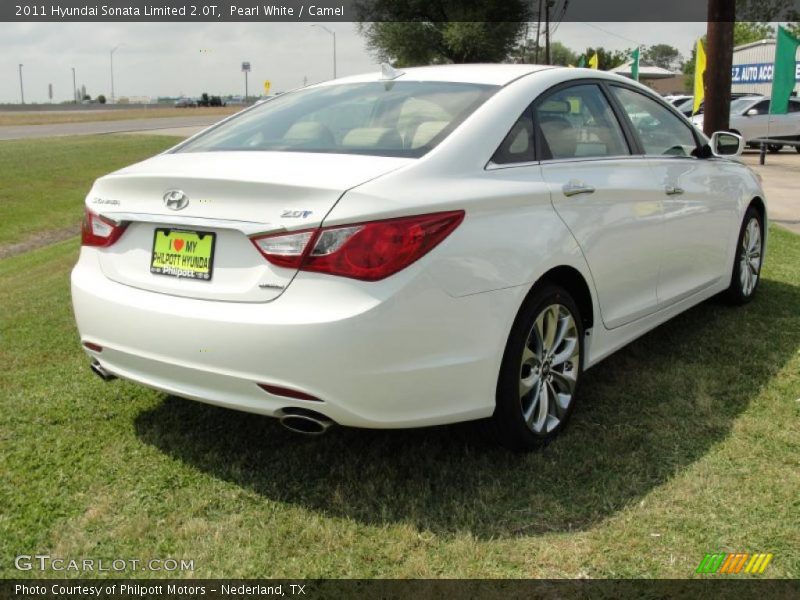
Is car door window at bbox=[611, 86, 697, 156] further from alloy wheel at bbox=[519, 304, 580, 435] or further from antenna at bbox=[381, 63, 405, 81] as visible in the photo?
alloy wheel at bbox=[519, 304, 580, 435]

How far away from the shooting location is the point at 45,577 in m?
2.57

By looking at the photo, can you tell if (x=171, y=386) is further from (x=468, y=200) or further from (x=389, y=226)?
(x=468, y=200)

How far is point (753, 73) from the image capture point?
43.0 meters

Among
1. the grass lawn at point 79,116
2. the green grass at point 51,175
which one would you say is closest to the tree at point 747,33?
the grass lawn at point 79,116

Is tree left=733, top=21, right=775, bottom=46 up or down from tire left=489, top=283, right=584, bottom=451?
up

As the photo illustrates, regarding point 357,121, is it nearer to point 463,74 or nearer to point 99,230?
point 463,74

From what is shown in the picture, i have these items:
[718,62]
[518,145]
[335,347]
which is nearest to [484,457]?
[335,347]

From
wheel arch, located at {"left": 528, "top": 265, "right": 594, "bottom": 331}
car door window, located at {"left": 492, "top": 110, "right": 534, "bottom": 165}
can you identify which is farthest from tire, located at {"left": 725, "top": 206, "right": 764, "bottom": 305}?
car door window, located at {"left": 492, "top": 110, "right": 534, "bottom": 165}

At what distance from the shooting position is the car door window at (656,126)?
4.32m

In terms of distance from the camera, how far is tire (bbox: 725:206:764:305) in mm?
5492

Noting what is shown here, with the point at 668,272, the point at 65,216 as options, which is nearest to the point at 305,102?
the point at 668,272

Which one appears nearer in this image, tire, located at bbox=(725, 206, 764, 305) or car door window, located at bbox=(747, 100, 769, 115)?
tire, located at bbox=(725, 206, 764, 305)

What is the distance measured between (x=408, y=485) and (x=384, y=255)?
101 centimetres

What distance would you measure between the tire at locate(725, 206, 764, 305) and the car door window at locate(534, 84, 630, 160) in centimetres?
187
